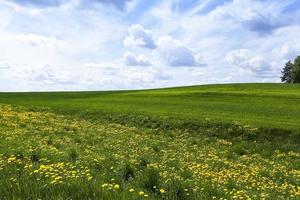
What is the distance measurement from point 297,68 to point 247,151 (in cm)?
11591

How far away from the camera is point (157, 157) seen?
16.4m

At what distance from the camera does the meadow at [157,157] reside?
313 inches

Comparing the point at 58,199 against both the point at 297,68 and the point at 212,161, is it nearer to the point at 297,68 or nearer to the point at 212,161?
the point at 212,161

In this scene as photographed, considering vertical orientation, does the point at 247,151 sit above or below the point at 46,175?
below

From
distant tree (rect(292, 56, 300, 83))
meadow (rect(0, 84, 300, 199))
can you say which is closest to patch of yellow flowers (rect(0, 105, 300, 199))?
meadow (rect(0, 84, 300, 199))

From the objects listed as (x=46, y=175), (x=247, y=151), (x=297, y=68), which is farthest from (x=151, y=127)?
(x=297, y=68)

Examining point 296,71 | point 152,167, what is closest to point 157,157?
point 152,167

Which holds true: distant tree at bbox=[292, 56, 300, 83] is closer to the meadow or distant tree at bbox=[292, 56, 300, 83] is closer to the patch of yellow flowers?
the meadow

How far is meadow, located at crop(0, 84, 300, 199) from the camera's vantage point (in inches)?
313

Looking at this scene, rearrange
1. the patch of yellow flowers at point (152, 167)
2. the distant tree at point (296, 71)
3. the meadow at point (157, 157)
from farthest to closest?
the distant tree at point (296, 71) < the patch of yellow flowers at point (152, 167) < the meadow at point (157, 157)

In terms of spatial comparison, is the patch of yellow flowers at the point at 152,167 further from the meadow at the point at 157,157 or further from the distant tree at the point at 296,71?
the distant tree at the point at 296,71

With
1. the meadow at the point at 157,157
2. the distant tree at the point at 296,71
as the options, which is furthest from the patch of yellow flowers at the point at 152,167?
the distant tree at the point at 296,71

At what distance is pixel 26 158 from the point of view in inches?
467

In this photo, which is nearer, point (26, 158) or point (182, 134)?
point (26, 158)
